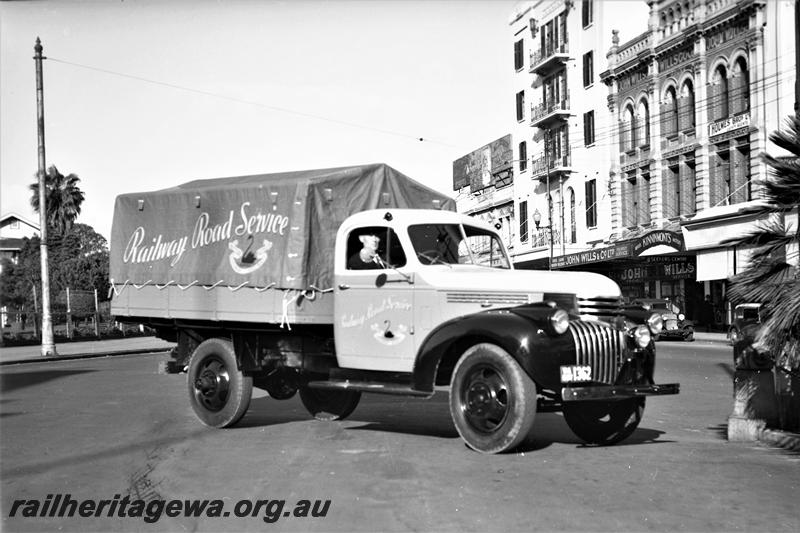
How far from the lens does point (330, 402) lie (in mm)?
11445

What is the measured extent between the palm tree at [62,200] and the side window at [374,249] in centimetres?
6392

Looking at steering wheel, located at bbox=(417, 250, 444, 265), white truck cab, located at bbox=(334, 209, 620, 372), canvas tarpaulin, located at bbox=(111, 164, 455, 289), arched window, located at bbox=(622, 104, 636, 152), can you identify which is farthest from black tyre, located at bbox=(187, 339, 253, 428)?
arched window, located at bbox=(622, 104, 636, 152)

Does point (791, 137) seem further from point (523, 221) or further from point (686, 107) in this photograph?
point (523, 221)

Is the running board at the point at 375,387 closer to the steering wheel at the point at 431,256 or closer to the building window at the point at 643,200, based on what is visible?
the steering wheel at the point at 431,256

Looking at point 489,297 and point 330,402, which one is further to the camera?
point 330,402

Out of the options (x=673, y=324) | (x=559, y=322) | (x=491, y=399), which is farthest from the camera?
(x=673, y=324)

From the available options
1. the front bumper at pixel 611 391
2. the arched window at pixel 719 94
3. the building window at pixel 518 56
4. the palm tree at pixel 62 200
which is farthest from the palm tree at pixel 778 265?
the palm tree at pixel 62 200

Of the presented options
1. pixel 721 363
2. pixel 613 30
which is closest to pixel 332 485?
pixel 721 363

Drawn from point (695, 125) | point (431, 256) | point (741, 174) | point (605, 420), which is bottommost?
point (605, 420)

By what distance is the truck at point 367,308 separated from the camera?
26.9ft

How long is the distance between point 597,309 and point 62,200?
68841 mm

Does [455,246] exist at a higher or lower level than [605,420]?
higher

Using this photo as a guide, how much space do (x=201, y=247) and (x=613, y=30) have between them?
120ft

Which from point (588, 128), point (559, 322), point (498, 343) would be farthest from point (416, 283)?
point (588, 128)
